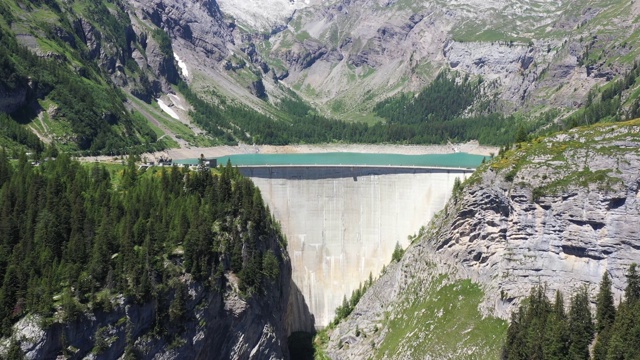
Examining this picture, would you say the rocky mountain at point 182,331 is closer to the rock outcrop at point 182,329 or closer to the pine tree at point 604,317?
the rock outcrop at point 182,329

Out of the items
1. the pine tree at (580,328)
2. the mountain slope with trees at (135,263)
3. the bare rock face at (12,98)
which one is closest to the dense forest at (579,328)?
the pine tree at (580,328)

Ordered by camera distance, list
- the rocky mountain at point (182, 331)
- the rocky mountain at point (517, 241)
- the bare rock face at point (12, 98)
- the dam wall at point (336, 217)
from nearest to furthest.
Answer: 1. the rocky mountain at point (182, 331)
2. the rocky mountain at point (517, 241)
3. the dam wall at point (336, 217)
4. the bare rock face at point (12, 98)

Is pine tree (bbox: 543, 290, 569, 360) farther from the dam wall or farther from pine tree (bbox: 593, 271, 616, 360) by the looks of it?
the dam wall

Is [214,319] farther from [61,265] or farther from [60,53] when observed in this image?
[60,53]

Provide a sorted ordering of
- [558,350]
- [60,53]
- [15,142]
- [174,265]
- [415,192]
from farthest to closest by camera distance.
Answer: [60,53] → [15,142] → [415,192] → [174,265] → [558,350]

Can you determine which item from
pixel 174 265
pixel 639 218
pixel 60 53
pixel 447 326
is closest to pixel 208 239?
pixel 174 265

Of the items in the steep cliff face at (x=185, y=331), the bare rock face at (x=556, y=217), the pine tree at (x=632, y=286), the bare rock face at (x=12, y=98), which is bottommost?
the steep cliff face at (x=185, y=331)
